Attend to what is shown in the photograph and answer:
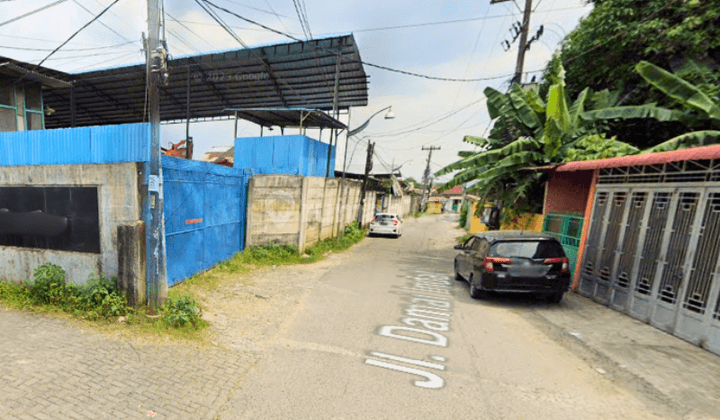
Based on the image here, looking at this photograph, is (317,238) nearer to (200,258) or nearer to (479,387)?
(200,258)

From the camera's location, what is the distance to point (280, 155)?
11.2 m

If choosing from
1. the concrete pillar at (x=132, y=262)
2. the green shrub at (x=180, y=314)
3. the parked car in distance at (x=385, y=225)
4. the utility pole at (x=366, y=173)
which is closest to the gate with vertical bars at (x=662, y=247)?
the green shrub at (x=180, y=314)

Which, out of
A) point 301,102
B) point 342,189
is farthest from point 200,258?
point 301,102

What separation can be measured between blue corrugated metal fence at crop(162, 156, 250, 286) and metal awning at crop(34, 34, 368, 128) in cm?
760

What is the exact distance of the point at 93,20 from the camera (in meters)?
6.69

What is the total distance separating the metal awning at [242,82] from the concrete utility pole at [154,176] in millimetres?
9044

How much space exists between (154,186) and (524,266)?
679 centimetres

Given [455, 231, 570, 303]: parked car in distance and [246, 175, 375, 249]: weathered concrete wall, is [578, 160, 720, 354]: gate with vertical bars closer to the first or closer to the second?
[455, 231, 570, 303]: parked car in distance

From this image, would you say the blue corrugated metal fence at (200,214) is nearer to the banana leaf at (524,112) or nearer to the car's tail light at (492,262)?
the car's tail light at (492,262)

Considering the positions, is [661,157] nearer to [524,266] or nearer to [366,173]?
[524,266]

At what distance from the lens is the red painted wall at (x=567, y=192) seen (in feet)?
29.0

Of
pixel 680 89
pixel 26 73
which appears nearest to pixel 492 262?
pixel 680 89

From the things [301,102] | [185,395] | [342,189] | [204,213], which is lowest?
[185,395]

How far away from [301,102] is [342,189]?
6.88 m
